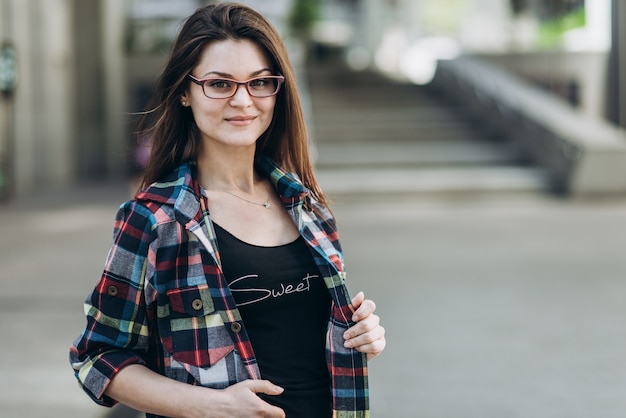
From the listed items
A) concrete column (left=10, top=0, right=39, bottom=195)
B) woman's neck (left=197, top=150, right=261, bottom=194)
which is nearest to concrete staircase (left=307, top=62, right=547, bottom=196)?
concrete column (left=10, top=0, right=39, bottom=195)

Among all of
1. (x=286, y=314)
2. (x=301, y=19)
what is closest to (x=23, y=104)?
(x=301, y=19)

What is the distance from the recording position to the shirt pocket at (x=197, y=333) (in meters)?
1.77

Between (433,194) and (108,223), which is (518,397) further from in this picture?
(433,194)

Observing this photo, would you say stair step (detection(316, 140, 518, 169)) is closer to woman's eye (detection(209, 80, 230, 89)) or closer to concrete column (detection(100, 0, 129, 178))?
concrete column (detection(100, 0, 129, 178))

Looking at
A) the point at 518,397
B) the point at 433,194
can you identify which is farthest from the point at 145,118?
the point at 433,194

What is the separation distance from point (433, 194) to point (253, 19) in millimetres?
10813

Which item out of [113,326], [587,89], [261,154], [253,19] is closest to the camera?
[113,326]

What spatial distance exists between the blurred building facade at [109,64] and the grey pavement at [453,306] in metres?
5.81

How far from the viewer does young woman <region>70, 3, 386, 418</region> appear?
1764mm

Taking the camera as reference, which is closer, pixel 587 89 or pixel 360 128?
pixel 360 128

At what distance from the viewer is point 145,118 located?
2.32 meters

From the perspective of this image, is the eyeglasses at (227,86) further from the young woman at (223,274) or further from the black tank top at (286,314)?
the black tank top at (286,314)

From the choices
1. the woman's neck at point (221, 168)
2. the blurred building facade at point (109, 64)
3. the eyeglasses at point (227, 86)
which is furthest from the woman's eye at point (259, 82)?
the blurred building facade at point (109, 64)

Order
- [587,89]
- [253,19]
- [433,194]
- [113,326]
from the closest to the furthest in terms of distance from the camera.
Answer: [113,326]
[253,19]
[433,194]
[587,89]
